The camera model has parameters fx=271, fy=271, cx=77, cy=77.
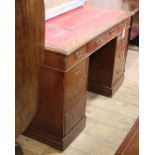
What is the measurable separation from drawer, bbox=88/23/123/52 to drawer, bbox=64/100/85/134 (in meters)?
0.40

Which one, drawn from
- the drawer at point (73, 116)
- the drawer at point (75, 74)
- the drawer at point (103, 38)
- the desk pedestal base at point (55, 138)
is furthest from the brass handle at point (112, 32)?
the desk pedestal base at point (55, 138)

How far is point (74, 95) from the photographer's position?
5.76ft

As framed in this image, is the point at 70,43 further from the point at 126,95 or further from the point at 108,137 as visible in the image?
the point at 126,95

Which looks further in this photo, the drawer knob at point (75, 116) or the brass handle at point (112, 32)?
the brass handle at point (112, 32)

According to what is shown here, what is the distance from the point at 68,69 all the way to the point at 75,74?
0.12m

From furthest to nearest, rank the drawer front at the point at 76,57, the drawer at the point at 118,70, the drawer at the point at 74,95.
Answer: the drawer at the point at 118,70, the drawer at the point at 74,95, the drawer front at the point at 76,57

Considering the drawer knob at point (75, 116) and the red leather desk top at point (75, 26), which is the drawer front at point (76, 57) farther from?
the drawer knob at point (75, 116)

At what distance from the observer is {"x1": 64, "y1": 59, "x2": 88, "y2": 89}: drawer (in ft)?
5.31

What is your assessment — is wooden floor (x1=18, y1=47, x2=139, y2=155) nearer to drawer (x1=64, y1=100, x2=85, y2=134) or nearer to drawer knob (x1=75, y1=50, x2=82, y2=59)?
drawer (x1=64, y1=100, x2=85, y2=134)

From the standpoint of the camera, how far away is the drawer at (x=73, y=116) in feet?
5.76

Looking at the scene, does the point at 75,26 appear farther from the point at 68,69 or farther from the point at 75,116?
the point at 75,116

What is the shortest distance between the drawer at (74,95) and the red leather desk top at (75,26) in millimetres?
298
